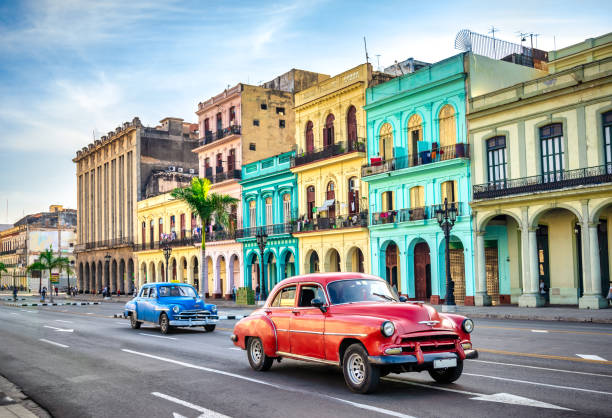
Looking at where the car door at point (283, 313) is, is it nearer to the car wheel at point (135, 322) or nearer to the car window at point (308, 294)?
the car window at point (308, 294)

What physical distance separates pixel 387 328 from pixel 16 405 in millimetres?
5215

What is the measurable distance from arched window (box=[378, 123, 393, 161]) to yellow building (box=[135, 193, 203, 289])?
22298mm

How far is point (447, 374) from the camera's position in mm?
9281

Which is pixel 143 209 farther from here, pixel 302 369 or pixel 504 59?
pixel 302 369

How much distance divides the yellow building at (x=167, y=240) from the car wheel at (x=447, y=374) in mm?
47371

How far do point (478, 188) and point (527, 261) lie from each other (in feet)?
14.8

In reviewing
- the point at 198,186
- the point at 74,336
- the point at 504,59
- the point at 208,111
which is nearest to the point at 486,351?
the point at 74,336

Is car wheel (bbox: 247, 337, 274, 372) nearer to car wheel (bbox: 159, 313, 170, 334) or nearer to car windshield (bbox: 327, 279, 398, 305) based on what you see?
car windshield (bbox: 327, 279, 398, 305)

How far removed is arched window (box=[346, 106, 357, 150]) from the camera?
4097 cm

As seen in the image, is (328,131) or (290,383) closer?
(290,383)

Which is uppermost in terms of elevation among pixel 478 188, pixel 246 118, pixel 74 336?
pixel 246 118

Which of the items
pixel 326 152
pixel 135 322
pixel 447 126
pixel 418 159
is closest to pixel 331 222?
pixel 326 152

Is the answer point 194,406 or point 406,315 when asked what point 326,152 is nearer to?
point 406,315

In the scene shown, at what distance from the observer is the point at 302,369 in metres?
11.2
